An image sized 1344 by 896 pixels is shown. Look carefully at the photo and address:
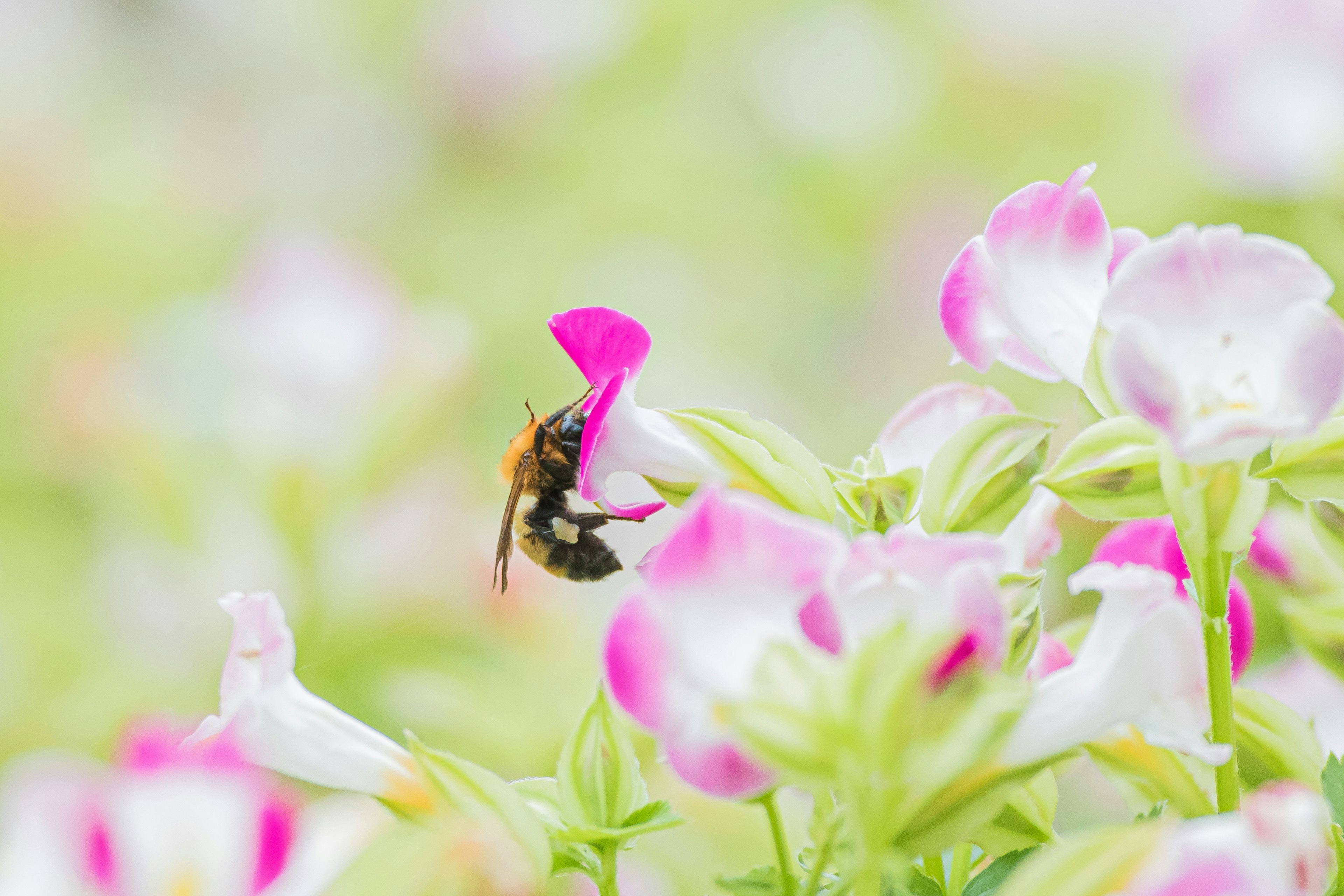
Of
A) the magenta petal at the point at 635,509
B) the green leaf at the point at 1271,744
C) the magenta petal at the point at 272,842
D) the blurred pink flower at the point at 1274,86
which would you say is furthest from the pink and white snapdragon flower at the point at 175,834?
the blurred pink flower at the point at 1274,86

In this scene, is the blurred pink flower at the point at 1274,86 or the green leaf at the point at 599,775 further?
the blurred pink flower at the point at 1274,86

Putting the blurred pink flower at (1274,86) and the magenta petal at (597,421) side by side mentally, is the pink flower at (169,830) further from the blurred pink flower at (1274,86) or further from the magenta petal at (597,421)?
the blurred pink flower at (1274,86)

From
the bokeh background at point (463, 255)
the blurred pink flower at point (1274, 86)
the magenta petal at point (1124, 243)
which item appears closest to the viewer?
the magenta petal at point (1124, 243)

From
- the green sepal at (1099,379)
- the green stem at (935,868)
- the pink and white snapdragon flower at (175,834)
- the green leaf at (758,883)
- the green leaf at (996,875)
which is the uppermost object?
the green sepal at (1099,379)

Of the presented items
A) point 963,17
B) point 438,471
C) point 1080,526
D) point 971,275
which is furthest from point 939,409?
point 963,17

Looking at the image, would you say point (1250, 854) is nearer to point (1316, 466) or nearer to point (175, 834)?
point (1316, 466)

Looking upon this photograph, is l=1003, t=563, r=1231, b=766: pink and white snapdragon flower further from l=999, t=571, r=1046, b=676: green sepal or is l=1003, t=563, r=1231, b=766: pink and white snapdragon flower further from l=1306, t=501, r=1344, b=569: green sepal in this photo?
l=1306, t=501, r=1344, b=569: green sepal

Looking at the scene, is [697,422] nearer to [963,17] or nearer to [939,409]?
[939,409]
